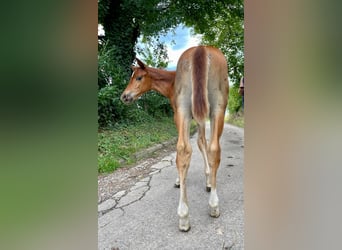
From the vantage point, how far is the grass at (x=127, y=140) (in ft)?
7.22

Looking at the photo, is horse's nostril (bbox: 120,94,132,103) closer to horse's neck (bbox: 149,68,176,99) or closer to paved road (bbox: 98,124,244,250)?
horse's neck (bbox: 149,68,176,99)

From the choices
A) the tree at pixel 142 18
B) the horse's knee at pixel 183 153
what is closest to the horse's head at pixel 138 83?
the horse's knee at pixel 183 153

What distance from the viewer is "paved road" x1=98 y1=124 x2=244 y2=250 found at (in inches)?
41.2

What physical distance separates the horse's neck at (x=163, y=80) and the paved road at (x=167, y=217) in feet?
2.06

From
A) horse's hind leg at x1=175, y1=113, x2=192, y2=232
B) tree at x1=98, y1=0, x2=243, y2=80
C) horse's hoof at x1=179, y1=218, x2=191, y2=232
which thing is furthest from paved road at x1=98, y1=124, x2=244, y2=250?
tree at x1=98, y1=0, x2=243, y2=80

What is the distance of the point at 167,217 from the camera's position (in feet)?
4.27

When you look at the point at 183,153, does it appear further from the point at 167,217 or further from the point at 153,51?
the point at 153,51

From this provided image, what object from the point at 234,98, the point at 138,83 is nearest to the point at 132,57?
the point at 138,83

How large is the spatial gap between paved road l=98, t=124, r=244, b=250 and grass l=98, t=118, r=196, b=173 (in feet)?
1.49

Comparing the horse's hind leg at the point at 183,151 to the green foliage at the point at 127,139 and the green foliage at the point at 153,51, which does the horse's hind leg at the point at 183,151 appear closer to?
the green foliage at the point at 127,139

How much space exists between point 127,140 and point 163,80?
136 centimetres
